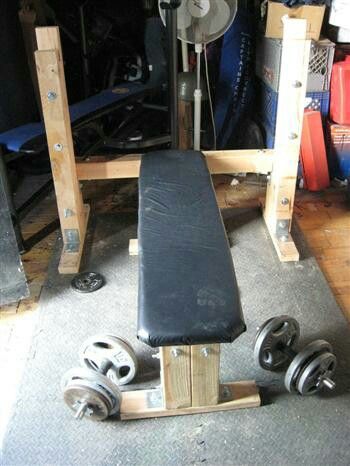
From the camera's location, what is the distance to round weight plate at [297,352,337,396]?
1.42 meters

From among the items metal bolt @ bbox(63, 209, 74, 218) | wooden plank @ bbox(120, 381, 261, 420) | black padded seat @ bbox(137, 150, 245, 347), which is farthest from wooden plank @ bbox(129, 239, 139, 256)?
wooden plank @ bbox(120, 381, 261, 420)

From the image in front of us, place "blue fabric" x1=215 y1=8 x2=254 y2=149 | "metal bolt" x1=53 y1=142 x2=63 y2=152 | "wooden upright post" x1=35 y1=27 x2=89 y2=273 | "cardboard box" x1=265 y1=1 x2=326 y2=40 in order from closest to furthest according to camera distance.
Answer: "wooden upright post" x1=35 y1=27 x2=89 y2=273 → "metal bolt" x1=53 y1=142 x2=63 y2=152 → "cardboard box" x1=265 y1=1 x2=326 y2=40 → "blue fabric" x1=215 y1=8 x2=254 y2=149

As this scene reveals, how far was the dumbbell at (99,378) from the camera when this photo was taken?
4.33 feet

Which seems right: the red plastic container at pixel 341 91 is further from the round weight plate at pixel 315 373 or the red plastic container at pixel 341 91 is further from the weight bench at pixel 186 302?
the round weight plate at pixel 315 373

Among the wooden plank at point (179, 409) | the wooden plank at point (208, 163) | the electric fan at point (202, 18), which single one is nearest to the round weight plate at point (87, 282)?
the wooden plank at point (208, 163)

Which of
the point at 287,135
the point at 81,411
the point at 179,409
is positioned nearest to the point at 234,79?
the point at 287,135

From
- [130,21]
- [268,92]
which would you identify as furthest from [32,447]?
[130,21]

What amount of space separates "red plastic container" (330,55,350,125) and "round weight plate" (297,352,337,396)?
1.69 m

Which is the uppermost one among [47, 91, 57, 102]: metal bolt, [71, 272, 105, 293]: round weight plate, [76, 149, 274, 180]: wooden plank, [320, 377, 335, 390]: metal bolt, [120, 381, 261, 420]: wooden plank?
[47, 91, 57, 102]: metal bolt

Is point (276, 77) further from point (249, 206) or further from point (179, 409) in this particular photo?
point (179, 409)

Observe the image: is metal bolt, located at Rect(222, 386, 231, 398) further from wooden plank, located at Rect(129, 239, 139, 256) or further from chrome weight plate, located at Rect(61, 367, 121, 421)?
wooden plank, located at Rect(129, 239, 139, 256)

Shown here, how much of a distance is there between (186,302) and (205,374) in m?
0.28

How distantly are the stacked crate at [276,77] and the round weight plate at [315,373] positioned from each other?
163 centimetres

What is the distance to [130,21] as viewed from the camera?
3.17 meters
